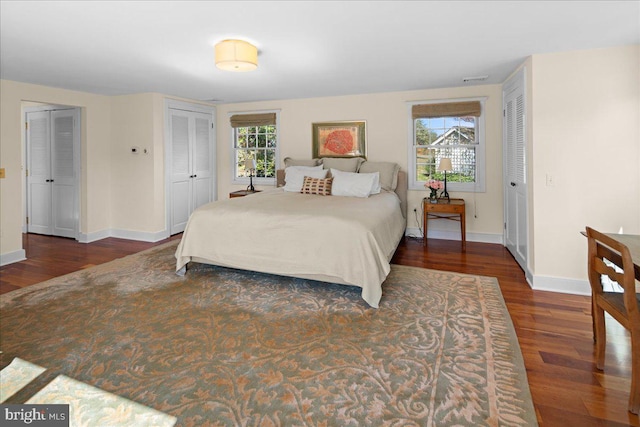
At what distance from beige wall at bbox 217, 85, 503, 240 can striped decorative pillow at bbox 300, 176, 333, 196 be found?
1.17 metres

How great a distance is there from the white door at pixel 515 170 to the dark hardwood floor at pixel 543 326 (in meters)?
0.24

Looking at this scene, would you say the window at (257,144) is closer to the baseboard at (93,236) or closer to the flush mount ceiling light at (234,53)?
the baseboard at (93,236)

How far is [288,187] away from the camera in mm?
4992

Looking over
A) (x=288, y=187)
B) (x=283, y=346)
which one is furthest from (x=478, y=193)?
(x=283, y=346)

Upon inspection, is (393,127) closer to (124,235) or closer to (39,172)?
(124,235)

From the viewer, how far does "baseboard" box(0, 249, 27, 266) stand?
4.16m

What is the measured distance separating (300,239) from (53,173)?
4.93m

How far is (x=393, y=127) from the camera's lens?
529 centimetres

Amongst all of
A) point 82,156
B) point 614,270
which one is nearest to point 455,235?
point 614,270

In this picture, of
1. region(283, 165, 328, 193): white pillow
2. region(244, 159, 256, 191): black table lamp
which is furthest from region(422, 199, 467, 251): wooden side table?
region(244, 159, 256, 191): black table lamp

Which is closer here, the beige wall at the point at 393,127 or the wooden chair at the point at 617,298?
the wooden chair at the point at 617,298

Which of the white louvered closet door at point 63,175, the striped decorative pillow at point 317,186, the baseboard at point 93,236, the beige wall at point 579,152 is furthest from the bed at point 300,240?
the white louvered closet door at point 63,175

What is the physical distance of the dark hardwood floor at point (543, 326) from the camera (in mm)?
1702

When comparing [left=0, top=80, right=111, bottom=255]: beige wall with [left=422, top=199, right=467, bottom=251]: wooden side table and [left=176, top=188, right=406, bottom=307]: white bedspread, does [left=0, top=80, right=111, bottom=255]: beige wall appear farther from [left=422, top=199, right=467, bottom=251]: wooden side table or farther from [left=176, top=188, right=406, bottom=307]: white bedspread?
[left=422, top=199, right=467, bottom=251]: wooden side table
